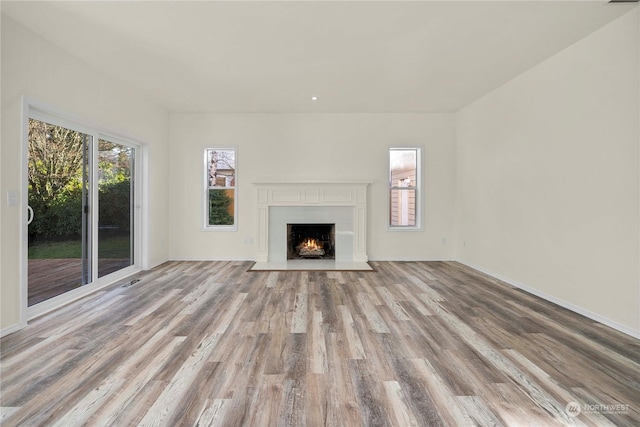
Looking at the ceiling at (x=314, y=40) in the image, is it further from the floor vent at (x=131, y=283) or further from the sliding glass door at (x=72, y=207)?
the floor vent at (x=131, y=283)

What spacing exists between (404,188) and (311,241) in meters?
2.03

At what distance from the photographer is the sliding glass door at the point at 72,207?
286cm

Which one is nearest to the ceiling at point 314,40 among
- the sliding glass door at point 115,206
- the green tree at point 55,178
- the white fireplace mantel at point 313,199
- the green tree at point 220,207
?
the green tree at point 55,178

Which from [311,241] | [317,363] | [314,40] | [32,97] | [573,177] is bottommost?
[317,363]

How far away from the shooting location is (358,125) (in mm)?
5438

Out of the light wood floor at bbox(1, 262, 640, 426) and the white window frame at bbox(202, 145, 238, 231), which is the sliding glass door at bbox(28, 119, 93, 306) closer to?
the light wood floor at bbox(1, 262, 640, 426)

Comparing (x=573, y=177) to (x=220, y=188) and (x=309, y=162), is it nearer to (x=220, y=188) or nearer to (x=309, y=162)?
(x=309, y=162)

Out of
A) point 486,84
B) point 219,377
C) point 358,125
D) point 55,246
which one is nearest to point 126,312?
point 55,246

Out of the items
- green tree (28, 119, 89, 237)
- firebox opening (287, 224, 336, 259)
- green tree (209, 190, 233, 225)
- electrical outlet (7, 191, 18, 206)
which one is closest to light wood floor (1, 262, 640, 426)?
green tree (28, 119, 89, 237)

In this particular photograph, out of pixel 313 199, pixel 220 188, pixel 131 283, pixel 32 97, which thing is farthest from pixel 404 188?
pixel 32 97

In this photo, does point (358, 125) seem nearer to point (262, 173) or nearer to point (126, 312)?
point (262, 173)

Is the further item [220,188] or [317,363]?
[220,188]

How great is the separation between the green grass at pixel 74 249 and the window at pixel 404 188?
4.42 metres

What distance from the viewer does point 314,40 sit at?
2.91m
